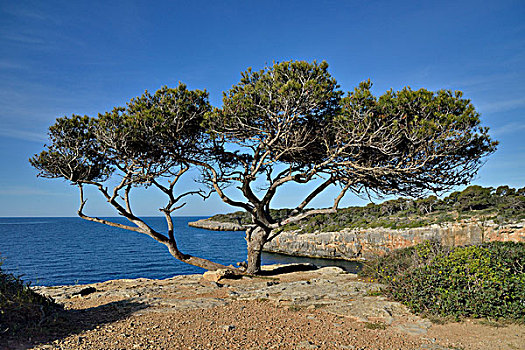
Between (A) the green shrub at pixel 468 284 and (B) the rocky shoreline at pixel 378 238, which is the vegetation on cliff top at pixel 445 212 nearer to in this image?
(B) the rocky shoreline at pixel 378 238

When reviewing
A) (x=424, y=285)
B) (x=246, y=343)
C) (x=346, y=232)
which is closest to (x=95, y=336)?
(x=246, y=343)

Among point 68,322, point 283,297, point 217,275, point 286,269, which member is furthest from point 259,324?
point 286,269

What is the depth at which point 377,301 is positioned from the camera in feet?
27.3

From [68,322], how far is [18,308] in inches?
37.5

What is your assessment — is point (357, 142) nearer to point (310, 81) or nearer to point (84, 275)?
point (310, 81)

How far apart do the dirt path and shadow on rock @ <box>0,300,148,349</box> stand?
17 millimetres

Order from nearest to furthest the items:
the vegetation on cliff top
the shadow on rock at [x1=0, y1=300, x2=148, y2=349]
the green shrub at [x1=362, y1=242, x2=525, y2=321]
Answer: the shadow on rock at [x1=0, y1=300, x2=148, y2=349], the green shrub at [x1=362, y1=242, x2=525, y2=321], the vegetation on cliff top

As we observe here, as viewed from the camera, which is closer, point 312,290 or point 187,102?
point 312,290

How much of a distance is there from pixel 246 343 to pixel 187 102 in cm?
871

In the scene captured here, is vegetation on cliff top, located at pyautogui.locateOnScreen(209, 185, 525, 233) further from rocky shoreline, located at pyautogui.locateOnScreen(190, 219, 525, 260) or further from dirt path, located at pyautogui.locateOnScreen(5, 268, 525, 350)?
dirt path, located at pyautogui.locateOnScreen(5, 268, 525, 350)

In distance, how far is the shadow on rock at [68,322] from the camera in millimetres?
5441

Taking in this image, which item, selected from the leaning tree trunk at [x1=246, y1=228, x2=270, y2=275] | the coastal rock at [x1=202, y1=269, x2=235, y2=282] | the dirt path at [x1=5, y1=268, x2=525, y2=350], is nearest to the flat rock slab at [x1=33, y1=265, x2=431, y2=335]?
the dirt path at [x1=5, y1=268, x2=525, y2=350]

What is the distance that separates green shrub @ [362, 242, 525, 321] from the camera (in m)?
6.75

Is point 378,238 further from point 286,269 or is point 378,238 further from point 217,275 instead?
point 217,275
